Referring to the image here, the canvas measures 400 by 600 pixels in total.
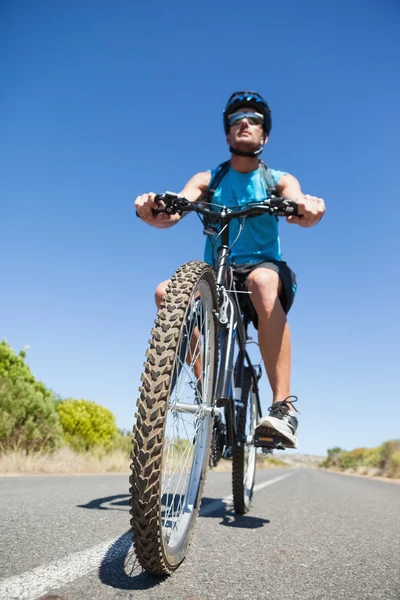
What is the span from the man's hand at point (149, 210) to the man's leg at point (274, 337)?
2.25 ft

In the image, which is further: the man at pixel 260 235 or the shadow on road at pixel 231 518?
the shadow on road at pixel 231 518

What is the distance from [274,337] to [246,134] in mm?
1433

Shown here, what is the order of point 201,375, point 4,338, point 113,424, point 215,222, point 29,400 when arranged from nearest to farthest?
point 201,375
point 215,222
point 29,400
point 4,338
point 113,424

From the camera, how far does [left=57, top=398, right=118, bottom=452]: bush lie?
16078mm

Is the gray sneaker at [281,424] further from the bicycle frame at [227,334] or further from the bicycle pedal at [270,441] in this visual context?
the bicycle frame at [227,334]

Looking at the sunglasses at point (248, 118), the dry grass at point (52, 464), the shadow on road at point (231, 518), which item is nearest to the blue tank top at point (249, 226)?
the sunglasses at point (248, 118)

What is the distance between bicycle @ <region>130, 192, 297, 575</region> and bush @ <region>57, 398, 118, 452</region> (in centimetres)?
1315

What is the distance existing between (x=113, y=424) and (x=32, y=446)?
7436 mm

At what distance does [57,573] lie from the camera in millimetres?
1543

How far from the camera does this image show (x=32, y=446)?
1000 centimetres

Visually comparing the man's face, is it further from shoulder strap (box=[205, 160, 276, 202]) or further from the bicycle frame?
the bicycle frame

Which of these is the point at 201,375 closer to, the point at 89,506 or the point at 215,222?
the point at 215,222

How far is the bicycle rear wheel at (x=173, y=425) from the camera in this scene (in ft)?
5.03

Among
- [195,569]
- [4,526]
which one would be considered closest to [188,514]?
[195,569]
